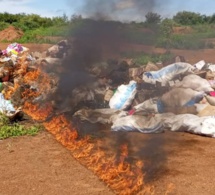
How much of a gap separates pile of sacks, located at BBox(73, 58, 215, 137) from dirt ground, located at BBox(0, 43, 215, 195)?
0.61 feet

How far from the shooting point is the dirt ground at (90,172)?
367cm

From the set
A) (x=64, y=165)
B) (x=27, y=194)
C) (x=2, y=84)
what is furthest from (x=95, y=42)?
(x=27, y=194)

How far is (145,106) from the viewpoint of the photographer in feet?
20.8

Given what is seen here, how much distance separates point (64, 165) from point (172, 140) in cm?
163

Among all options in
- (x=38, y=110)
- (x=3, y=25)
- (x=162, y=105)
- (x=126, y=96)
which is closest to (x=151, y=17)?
(x=162, y=105)

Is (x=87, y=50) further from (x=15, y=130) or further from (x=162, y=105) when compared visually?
(x=15, y=130)

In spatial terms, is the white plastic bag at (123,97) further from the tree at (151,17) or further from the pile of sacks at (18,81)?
the tree at (151,17)

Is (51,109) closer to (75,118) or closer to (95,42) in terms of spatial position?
(75,118)

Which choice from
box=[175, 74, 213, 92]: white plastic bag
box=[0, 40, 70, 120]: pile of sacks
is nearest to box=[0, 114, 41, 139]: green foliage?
box=[0, 40, 70, 120]: pile of sacks

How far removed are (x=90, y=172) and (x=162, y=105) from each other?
101 inches

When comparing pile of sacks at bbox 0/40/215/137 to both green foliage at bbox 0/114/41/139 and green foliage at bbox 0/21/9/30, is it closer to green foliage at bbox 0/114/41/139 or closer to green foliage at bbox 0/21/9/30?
green foliage at bbox 0/114/41/139

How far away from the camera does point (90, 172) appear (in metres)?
4.07

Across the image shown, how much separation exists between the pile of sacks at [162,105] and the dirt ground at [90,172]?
0.19m

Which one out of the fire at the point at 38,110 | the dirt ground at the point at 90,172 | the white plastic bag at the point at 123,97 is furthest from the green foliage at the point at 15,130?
the white plastic bag at the point at 123,97
